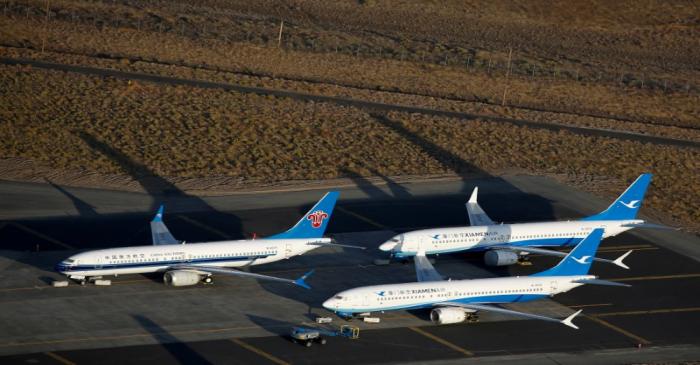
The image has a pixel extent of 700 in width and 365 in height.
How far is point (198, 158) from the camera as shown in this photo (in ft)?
415

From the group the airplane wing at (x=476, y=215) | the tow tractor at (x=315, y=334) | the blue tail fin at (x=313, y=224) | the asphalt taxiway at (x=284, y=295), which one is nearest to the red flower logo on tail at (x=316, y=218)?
the blue tail fin at (x=313, y=224)

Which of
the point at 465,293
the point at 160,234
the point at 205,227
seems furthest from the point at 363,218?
the point at 465,293

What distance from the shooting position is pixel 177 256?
8950 cm

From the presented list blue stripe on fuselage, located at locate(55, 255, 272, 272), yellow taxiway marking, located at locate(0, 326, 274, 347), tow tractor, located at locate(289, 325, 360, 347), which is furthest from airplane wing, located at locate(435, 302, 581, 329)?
blue stripe on fuselage, located at locate(55, 255, 272, 272)

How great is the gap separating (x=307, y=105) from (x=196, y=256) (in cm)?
6025

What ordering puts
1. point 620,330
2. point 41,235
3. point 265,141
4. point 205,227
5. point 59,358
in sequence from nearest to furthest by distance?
point 59,358
point 620,330
point 41,235
point 205,227
point 265,141

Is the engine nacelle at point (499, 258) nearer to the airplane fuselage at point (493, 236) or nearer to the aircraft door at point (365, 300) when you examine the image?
the airplane fuselage at point (493, 236)

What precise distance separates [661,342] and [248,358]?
30.5 m

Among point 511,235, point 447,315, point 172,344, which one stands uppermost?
point 511,235

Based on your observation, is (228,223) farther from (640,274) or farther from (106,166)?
(640,274)

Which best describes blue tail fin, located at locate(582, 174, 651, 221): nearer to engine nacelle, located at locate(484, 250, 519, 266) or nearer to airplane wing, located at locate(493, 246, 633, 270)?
airplane wing, located at locate(493, 246, 633, 270)

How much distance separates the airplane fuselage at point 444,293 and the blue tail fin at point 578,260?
49cm

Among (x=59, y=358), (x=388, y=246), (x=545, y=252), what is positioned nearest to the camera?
(x=59, y=358)

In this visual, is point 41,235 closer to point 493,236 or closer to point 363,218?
point 363,218
